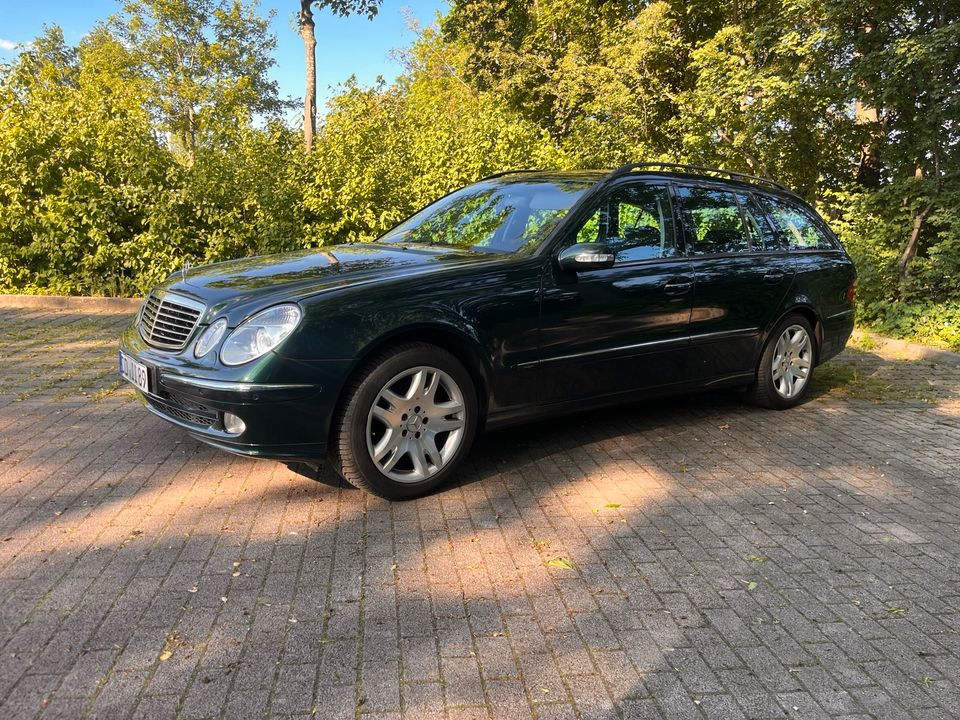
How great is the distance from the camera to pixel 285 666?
101 inches

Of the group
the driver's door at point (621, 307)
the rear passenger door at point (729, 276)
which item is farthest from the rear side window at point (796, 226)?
the driver's door at point (621, 307)

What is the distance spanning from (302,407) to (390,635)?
4.21 feet

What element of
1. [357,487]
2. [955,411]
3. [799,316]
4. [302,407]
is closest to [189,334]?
[302,407]

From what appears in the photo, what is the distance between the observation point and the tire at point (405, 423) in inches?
150

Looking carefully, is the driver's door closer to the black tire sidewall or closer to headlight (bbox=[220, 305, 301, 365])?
the black tire sidewall

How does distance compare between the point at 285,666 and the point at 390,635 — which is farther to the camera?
the point at 390,635

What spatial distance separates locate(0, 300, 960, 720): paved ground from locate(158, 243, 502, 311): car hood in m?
1.05

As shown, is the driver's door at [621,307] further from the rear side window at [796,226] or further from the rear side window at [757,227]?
the rear side window at [796,226]

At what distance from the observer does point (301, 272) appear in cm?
418

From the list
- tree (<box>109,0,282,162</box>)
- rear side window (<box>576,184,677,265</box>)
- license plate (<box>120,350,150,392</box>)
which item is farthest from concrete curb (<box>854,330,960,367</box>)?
tree (<box>109,0,282,162</box>)

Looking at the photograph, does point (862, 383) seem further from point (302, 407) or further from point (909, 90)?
point (302, 407)

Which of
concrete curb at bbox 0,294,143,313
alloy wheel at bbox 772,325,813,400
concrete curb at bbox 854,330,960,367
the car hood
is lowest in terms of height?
concrete curb at bbox 854,330,960,367

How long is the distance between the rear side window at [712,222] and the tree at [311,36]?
792cm

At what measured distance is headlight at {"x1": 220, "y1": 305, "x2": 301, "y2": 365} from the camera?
3.62 metres
